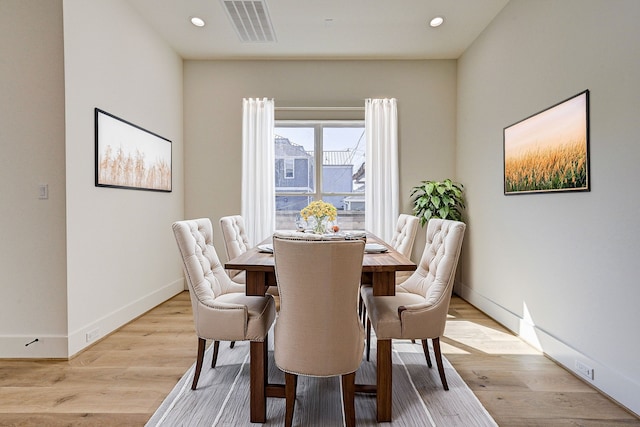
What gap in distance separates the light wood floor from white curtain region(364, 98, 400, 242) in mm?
1668

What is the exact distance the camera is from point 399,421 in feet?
5.89

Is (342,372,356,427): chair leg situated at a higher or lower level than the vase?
lower

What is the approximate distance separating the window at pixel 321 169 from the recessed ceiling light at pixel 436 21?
1.39 metres

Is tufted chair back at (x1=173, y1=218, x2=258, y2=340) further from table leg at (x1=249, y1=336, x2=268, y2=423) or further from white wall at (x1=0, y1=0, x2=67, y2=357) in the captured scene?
white wall at (x1=0, y1=0, x2=67, y2=357)

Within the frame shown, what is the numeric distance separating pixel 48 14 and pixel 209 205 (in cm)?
247

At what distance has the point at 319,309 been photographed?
60.6 inches

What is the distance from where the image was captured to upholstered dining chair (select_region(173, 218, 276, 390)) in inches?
71.8

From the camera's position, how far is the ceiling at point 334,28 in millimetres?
3258

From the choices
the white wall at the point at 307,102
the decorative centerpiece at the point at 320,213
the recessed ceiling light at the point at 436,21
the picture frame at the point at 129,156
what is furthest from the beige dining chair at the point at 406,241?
the picture frame at the point at 129,156

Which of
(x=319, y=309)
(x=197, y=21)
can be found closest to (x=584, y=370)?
(x=319, y=309)

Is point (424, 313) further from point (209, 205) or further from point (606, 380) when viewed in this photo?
point (209, 205)

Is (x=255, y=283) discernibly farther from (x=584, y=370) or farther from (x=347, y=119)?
(x=347, y=119)

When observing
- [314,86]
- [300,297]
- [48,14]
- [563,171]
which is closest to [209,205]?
[314,86]

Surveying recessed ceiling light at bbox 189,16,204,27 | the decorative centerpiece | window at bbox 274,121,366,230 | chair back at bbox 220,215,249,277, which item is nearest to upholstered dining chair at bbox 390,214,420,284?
the decorative centerpiece
